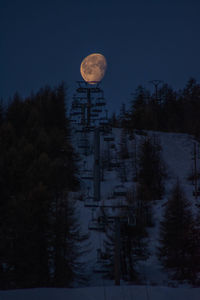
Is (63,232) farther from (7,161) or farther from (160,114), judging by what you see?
(160,114)

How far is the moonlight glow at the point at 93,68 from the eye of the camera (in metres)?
12.9

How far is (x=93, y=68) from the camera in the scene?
12.9m

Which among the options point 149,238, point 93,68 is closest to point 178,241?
point 149,238

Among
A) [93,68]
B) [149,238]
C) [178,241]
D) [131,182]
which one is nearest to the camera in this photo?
[93,68]

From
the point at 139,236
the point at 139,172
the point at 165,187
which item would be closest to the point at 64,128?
the point at 139,172

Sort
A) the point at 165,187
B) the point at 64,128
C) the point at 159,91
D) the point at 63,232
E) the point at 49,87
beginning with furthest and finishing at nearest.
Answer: the point at 159,91, the point at 49,87, the point at 64,128, the point at 165,187, the point at 63,232

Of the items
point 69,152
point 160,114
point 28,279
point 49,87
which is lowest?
point 28,279

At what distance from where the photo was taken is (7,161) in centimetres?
2550

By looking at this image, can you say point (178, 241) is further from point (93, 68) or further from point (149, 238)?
point (93, 68)

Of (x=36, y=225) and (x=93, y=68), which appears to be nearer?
(x=93, y=68)

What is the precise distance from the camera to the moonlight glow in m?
12.9

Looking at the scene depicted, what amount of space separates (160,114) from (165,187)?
115ft

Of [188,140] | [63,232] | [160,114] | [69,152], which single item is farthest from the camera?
[160,114]

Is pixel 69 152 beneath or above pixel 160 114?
beneath
